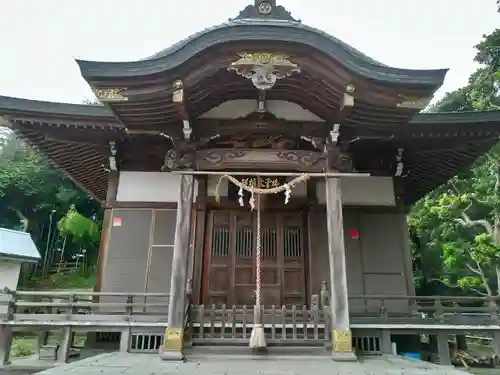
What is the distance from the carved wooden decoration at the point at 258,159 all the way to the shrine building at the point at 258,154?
0.7 inches

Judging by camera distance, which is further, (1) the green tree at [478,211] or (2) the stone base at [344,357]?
(1) the green tree at [478,211]

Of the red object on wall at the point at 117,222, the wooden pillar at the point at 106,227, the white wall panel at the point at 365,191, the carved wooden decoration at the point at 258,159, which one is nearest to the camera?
the carved wooden decoration at the point at 258,159

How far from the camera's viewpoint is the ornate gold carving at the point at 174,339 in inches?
214

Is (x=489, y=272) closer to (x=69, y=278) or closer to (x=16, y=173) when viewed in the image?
(x=69, y=278)

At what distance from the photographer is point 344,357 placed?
17.5ft

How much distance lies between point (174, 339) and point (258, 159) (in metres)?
2.98

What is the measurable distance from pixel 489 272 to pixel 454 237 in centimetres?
195

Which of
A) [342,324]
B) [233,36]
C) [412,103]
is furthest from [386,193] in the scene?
[233,36]

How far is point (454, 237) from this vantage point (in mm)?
16406

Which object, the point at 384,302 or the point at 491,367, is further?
the point at 491,367

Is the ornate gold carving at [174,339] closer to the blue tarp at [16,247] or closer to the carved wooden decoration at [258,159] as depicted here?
the carved wooden decoration at [258,159]

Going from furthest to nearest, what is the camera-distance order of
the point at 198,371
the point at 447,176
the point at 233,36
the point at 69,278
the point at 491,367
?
1. the point at 69,278
2. the point at 447,176
3. the point at 491,367
4. the point at 233,36
5. the point at 198,371

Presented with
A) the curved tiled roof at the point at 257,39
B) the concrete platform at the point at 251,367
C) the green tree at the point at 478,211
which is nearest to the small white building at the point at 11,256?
the concrete platform at the point at 251,367

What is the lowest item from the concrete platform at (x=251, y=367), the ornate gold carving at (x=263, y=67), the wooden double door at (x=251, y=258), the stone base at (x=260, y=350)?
the concrete platform at (x=251, y=367)
